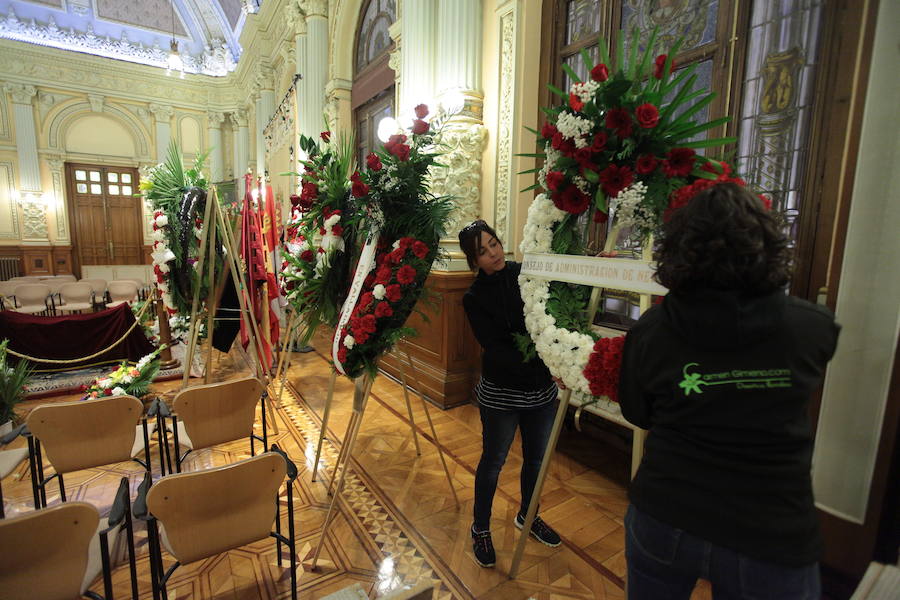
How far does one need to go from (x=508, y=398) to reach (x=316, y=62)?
686 cm

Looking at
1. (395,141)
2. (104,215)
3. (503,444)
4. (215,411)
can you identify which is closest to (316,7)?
(395,141)

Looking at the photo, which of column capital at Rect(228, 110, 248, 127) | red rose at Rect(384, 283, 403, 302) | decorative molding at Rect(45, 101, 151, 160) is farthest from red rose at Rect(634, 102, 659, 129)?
decorative molding at Rect(45, 101, 151, 160)

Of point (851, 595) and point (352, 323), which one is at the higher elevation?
point (352, 323)

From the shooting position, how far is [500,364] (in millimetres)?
1866

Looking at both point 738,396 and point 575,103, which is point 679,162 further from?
point 738,396

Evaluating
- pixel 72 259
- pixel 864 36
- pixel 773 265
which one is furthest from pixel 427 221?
pixel 72 259

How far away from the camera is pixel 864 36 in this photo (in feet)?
5.50

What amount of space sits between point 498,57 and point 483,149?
0.72 metres

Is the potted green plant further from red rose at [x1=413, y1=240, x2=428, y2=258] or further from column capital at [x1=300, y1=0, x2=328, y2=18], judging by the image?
column capital at [x1=300, y1=0, x2=328, y2=18]

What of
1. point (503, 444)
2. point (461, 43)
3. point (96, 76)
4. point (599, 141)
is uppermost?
point (96, 76)

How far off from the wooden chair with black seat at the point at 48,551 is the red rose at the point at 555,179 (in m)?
1.80

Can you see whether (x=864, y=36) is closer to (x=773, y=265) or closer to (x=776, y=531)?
(x=773, y=265)

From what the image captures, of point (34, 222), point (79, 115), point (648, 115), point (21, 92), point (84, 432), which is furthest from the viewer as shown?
point (79, 115)

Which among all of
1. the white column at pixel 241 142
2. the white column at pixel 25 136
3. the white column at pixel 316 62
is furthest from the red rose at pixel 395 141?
the white column at pixel 25 136
